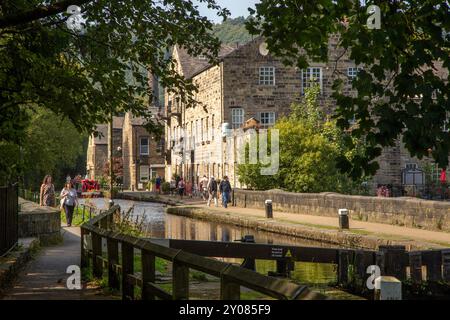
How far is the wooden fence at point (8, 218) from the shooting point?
13.5 m

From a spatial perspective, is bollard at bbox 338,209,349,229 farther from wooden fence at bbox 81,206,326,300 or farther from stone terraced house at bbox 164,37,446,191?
stone terraced house at bbox 164,37,446,191

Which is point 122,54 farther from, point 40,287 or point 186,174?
point 186,174

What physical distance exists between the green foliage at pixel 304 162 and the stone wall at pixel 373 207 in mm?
2062

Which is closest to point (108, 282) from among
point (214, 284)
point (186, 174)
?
point (214, 284)

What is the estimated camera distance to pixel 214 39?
43.6 ft

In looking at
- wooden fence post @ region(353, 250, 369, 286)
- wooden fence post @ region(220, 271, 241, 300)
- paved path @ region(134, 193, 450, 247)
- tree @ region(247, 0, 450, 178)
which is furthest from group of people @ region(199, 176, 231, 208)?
wooden fence post @ region(220, 271, 241, 300)

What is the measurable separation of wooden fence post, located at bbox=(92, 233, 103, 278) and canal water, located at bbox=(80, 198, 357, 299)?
3507mm

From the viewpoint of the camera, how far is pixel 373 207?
27.1 m

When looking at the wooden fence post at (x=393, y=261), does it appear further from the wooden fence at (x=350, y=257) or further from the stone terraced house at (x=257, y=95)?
the stone terraced house at (x=257, y=95)

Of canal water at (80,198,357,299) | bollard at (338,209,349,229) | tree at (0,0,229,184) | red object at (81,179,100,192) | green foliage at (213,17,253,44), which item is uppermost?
green foliage at (213,17,253,44)

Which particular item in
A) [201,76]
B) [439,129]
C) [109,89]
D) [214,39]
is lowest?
[439,129]

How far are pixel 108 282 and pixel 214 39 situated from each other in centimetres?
446

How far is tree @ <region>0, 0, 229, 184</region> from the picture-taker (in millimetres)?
11367

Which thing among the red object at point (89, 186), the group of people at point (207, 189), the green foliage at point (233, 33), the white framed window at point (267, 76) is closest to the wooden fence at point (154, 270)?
the group of people at point (207, 189)
